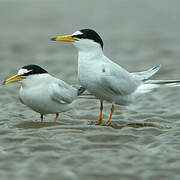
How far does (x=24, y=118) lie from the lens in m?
8.83

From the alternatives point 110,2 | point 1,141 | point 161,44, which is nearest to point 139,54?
point 161,44

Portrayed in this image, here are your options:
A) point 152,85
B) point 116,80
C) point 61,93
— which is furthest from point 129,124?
point 61,93

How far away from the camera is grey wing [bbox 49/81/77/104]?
26.7 ft

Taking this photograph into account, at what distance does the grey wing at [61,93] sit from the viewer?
8.14 meters

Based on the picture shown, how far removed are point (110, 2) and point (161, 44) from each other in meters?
5.39

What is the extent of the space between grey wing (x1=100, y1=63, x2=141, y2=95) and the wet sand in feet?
2.05

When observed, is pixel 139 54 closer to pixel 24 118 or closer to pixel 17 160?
pixel 24 118

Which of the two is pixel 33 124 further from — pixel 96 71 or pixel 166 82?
pixel 166 82

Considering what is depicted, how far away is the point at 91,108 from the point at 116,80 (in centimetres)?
187

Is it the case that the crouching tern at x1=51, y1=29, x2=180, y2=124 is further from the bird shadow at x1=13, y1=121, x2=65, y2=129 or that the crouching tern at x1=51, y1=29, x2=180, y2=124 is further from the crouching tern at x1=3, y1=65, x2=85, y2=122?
the bird shadow at x1=13, y1=121, x2=65, y2=129

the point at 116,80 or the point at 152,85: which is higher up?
the point at 116,80

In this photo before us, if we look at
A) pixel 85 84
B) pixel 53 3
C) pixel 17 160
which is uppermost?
pixel 53 3

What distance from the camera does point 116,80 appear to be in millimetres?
8242

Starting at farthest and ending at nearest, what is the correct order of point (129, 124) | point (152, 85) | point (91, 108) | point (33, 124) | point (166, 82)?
point (91, 108) < point (152, 85) < point (166, 82) < point (129, 124) < point (33, 124)
